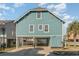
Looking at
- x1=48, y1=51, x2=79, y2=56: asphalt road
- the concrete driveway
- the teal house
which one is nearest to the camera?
x1=48, y1=51, x2=79, y2=56: asphalt road

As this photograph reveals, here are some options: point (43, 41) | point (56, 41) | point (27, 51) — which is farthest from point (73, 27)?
point (27, 51)

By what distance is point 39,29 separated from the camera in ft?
63.9

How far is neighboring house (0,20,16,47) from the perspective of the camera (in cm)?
1942

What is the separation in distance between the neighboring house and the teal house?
21 centimetres

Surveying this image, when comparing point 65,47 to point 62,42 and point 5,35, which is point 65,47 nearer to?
point 62,42

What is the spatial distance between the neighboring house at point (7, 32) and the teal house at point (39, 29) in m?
0.21

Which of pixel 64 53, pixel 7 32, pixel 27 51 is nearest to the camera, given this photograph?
pixel 64 53

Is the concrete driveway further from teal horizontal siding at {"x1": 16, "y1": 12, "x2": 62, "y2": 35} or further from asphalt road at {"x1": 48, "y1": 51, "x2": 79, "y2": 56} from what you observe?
teal horizontal siding at {"x1": 16, "y1": 12, "x2": 62, "y2": 35}

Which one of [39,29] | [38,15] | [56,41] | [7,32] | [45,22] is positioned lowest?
[56,41]

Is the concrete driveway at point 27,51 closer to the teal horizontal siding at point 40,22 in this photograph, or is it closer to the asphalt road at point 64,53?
the asphalt road at point 64,53

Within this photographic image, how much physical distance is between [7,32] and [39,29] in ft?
4.43

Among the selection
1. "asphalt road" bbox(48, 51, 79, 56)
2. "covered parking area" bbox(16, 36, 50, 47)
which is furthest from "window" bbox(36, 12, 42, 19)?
"asphalt road" bbox(48, 51, 79, 56)

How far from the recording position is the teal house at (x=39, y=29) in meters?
19.4

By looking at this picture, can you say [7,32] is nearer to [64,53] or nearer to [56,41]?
[56,41]
